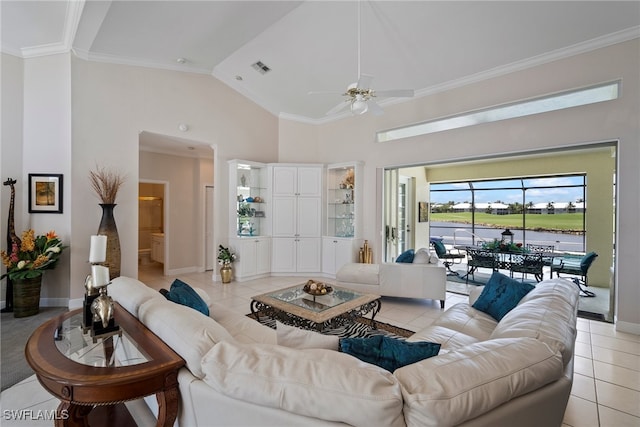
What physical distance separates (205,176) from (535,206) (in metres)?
8.99

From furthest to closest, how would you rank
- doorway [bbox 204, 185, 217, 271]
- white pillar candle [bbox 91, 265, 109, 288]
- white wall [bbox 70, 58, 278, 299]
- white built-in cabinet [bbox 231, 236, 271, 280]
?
doorway [bbox 204, 185, 217, 271]
white built-in cabinet [bbox 231, 236, 271, 280]
white wall [bbox 70, 58, 278, 299]
white pillar candle [bbox 91, 265, 109, 288]

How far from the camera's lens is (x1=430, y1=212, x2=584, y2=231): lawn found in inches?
294

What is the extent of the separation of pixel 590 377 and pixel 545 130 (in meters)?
3.17

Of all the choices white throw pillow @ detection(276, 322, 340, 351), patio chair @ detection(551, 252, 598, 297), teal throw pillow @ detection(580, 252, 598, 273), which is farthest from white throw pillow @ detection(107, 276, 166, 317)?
teal throw pillow @ detection(580, 252, 598, 273)

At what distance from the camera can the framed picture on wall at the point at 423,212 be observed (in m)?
8.64

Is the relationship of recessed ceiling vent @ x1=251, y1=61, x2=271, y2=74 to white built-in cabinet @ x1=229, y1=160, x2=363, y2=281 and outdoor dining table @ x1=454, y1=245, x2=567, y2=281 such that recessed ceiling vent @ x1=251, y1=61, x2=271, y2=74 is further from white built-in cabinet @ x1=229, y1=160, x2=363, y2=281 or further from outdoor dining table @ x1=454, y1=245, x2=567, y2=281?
outdoor dining table @ x1=454, y1=245, x2=567, y2=281

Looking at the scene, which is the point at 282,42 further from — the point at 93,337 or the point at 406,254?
the point at 93,337

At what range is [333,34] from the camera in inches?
168

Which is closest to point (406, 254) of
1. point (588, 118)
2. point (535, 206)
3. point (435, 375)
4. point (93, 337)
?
point (588, 118)

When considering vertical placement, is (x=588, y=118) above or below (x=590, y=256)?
above

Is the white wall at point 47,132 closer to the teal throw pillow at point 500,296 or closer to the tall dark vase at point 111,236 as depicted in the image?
the tall dark vase at point 111,236

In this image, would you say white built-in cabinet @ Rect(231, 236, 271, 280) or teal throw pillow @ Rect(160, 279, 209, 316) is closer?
teal throw pillow @ Rect(160, 279, 209, 316)

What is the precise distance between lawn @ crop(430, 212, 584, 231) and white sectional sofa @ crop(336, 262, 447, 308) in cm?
563

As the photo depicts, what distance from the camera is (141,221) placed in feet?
27.8
